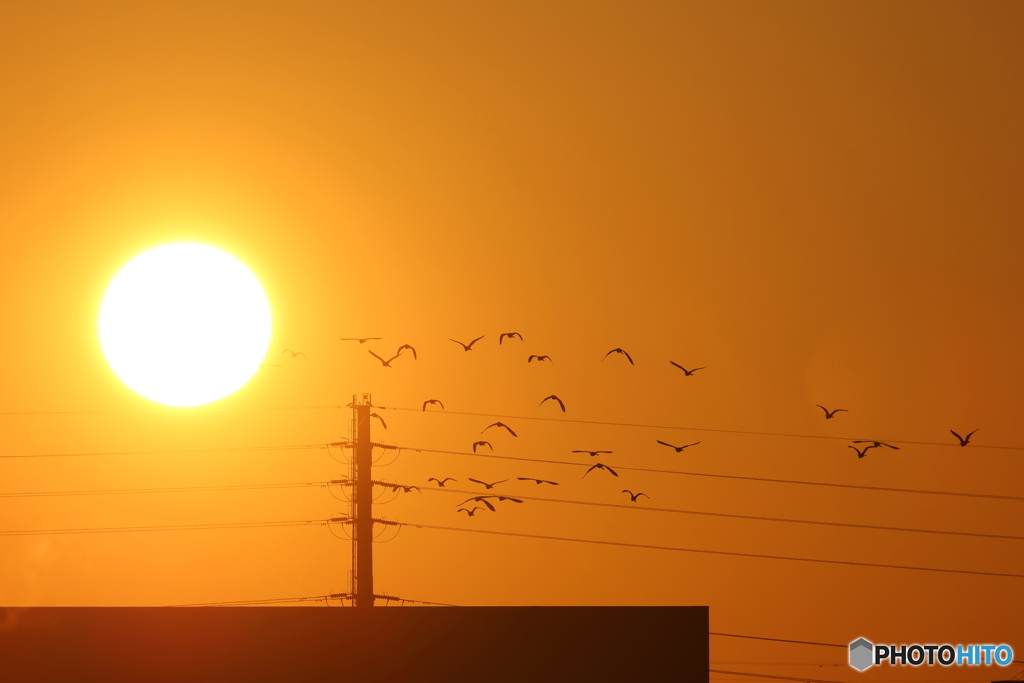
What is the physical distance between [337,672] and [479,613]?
3.41m

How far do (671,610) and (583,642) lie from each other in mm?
2134

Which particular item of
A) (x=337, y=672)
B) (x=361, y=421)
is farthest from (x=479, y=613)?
(x=361, y=421)

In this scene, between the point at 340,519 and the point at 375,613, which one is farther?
the point at 340,519

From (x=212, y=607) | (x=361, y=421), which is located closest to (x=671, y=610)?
(x=212, y=607)

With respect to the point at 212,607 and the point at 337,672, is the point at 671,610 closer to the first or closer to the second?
the point at 337,672

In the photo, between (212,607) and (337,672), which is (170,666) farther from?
(337,672)

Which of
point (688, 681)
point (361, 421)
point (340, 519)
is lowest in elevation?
point (688, 681)

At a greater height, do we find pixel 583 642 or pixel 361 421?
pixel 361 421

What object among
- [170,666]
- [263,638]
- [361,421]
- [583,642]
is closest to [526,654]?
[583,642]

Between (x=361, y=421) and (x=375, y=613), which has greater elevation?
(x=361, y=421)

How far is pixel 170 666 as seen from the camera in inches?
1090

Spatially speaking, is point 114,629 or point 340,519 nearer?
point 114,629

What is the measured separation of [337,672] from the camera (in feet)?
90.9

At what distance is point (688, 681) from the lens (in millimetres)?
28156
